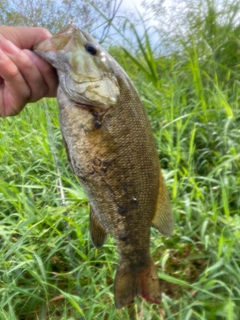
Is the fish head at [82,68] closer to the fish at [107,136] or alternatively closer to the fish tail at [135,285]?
the fish at [107,136]

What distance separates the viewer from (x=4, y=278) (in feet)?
6.81

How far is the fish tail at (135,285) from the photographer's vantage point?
4.98 feet

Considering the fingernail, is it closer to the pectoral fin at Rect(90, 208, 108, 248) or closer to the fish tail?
the pectoral fin at Rect(90, 208, 108, 248)

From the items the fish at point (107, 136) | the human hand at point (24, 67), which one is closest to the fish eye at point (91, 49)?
the fish at point (107, 136)

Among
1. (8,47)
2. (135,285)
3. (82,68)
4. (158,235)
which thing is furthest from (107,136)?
(158,235)

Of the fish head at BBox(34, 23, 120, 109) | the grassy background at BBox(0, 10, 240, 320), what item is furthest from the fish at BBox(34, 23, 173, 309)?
the grassy background at BBox(0, 10, 240, 320)

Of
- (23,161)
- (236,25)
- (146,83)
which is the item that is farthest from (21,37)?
(236,25)

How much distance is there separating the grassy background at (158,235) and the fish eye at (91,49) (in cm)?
104

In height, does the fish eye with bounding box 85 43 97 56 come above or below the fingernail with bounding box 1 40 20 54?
below

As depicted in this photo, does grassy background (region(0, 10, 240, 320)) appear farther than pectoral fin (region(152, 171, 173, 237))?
Yes

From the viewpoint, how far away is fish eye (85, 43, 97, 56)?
132 cm

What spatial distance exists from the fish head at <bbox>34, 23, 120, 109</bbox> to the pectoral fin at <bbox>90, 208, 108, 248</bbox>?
0.41 metres

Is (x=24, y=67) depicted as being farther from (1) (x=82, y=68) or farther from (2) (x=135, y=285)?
(2) (x=135, y=285)

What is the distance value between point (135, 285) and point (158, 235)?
71 centimetres
